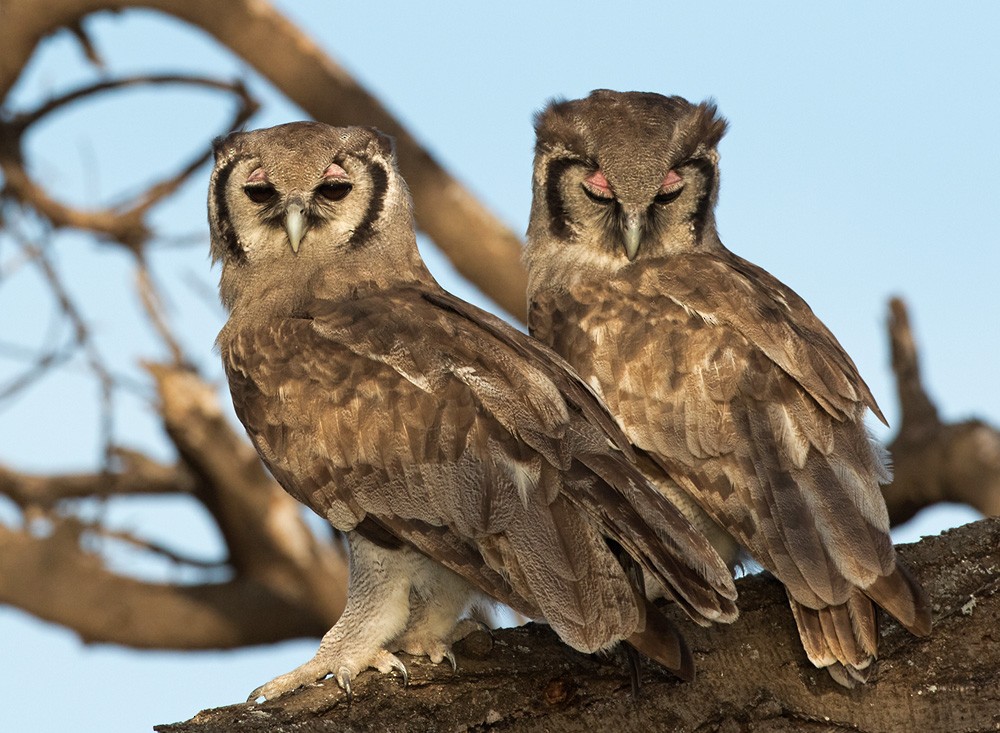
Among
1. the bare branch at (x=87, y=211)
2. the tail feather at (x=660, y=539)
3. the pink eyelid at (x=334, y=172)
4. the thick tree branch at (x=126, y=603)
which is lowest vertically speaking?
the thick tree branch at (x=126, y=603)

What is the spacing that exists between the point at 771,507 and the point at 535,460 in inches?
34.9

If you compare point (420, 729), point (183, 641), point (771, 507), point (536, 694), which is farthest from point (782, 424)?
point (183, 641)

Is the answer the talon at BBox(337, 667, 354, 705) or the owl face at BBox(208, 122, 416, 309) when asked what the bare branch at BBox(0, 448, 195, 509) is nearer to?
the owl face at BBox(208, 122, 416, 309)

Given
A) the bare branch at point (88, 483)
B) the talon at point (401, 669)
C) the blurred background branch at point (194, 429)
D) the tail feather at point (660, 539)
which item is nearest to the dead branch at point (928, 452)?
the blurred background branch at point (194, 429)

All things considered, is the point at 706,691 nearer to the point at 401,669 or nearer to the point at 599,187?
the point at 401,669

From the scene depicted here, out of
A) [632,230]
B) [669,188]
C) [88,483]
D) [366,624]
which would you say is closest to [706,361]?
[632,230]

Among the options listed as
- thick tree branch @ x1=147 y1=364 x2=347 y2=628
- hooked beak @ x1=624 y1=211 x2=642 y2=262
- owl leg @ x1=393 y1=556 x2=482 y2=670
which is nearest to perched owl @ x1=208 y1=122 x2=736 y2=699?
owl leg @ x1=393 y1=556 x2=482 y2=670

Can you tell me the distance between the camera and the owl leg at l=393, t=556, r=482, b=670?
4422mm

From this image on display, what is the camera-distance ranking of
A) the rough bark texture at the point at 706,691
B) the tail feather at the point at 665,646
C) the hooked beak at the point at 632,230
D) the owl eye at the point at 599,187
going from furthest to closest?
the owl eye at the point at 599,187, the hooked beak at the point at 632,230, the rough bark texture at the point at 706,691, the tail feather at the point at 665,646

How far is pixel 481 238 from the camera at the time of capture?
9445 mm

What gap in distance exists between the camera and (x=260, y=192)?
522cm

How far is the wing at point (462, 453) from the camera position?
397cm

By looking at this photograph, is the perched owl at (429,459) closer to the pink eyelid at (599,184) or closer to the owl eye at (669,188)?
the pink eyelid at (599,184)

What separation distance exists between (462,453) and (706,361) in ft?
3.63
